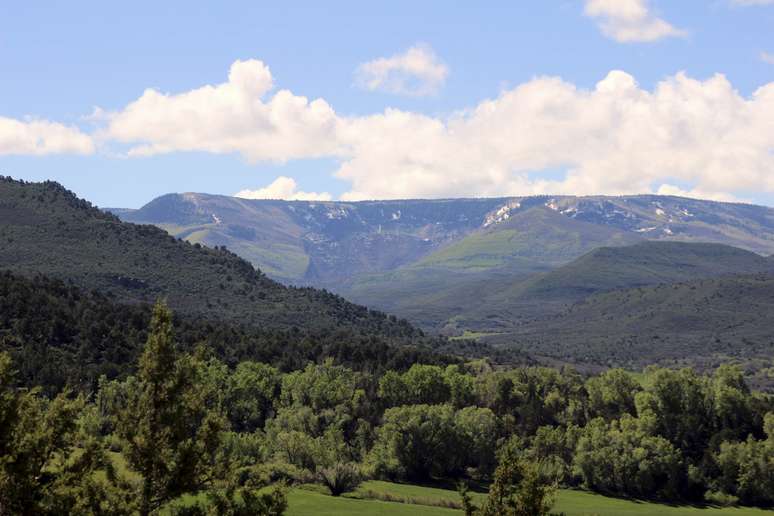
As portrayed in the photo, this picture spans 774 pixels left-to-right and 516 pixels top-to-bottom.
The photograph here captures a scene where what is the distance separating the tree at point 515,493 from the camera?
125 ft

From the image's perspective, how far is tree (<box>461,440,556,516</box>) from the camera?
3806cm

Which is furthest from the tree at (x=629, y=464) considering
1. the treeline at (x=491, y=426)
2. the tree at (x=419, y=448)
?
the tree at (x=419, y=448)

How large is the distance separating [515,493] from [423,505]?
6147 cm

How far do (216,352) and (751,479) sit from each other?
87441 mm

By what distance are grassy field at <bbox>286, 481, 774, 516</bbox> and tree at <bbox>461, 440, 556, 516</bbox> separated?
1876 inches

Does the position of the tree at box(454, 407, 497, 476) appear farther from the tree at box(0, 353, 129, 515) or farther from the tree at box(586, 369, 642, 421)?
the tree at box(0, 353, 129, 515)

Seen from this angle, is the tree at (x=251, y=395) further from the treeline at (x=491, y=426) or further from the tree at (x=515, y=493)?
the tree at (x=515, y=493)

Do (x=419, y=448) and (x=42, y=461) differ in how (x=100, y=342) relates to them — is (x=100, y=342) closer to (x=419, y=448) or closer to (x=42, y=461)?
(x=419, y=448)

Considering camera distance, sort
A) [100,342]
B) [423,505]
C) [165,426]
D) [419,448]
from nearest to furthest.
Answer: [165,426] < [423,505] < [419,448] < [100,342]

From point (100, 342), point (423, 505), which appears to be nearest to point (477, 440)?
point (423, 505)

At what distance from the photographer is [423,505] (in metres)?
99.2

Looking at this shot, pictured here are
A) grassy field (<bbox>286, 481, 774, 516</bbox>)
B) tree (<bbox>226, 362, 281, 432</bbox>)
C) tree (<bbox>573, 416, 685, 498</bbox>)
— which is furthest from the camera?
tree (<bbox>226, 362, 281, 432</bbox>)

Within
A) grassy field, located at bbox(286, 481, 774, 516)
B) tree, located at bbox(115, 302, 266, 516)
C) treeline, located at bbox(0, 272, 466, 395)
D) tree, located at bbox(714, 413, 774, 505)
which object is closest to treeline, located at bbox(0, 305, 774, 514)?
tree, located at bbox(714, 413, 774, 505)

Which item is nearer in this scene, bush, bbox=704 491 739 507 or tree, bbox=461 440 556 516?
tree, bbox=461 440 556 516
